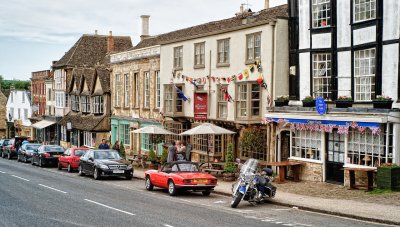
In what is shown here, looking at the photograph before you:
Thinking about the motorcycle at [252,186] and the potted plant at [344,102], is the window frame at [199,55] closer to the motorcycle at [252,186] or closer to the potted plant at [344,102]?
the potted plant at [344,102]

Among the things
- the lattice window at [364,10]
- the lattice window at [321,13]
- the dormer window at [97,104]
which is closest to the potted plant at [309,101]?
the lattice window at [321,13]

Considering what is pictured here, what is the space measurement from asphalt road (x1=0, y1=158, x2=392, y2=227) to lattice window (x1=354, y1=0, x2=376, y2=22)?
8600mm

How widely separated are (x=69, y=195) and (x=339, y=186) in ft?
35.2

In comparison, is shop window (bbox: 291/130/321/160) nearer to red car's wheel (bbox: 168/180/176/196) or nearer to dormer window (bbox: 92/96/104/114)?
red car's wheel (bbox: 168/180/176/196)

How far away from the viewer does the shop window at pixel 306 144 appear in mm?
25703

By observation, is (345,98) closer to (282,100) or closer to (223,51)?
(282,100)

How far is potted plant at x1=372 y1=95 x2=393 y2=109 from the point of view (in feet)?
72.3

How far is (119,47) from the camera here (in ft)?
209

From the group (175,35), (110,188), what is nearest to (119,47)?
(175,35)

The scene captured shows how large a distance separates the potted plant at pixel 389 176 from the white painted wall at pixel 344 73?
415 cm

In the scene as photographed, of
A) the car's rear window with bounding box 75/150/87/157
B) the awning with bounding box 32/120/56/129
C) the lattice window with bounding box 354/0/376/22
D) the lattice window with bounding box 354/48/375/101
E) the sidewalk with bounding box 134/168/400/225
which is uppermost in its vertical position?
the lattice window with bounding box 354/0/376/22

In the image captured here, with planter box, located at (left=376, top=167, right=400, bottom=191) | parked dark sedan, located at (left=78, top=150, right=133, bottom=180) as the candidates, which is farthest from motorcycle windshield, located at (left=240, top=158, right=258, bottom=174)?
parked dark sedan, located at (left=78, top=150, right=133, bottom=180)

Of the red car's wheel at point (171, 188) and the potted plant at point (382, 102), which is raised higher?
the potted plant at point (382, 102)

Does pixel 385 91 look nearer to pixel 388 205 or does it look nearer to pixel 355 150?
pixel 355 150
